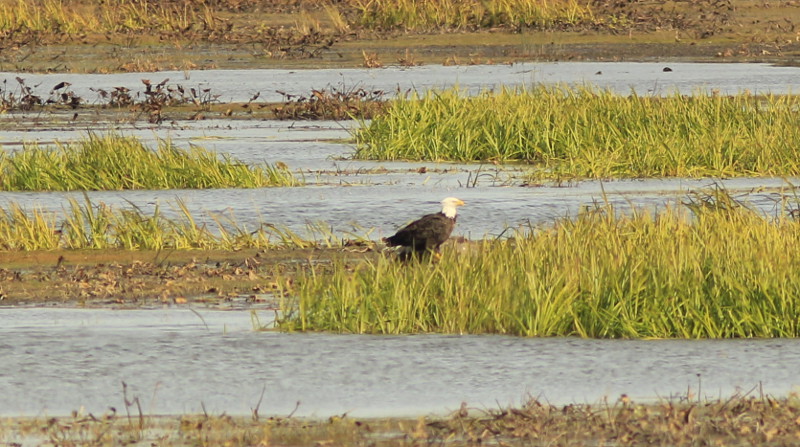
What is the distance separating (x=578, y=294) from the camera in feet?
28.9

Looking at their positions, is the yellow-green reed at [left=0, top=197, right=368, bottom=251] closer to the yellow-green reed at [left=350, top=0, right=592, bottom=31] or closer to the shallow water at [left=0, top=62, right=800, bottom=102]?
the shallow water at [left=0, top=62, right=800, bottom=102]

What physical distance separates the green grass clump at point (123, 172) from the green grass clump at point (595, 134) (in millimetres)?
2611

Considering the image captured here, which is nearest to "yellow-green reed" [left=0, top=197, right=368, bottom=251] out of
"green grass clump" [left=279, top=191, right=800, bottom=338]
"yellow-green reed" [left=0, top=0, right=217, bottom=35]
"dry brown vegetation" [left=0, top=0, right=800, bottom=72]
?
"green grass clump" [left=279, top=191, right=800, bottom=338]

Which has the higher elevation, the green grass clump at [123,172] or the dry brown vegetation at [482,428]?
the dry brown vegetation at [482,428]

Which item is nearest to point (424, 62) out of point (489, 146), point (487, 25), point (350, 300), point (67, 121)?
point (487, 25)

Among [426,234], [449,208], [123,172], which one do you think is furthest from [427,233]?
[123,172]

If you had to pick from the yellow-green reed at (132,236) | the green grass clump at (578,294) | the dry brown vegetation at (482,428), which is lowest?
the yellow-green reed at (132,236)

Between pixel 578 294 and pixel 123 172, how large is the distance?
7.95 meters

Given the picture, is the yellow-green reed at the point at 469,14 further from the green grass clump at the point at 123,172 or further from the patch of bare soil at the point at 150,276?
the patch of bare soil at the point at 150,276

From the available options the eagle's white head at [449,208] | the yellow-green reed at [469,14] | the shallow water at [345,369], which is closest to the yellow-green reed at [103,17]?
the yellow-green reed at [469,14]

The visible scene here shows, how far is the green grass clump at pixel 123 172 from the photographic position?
15.8 m

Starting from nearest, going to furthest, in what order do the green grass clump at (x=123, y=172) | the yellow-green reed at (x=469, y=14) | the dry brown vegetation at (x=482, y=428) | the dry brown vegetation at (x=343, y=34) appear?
the dry brown vegetation at (x=482, y=428) → the green grass clump at (x=123, y=172) → the dry brown vegetation at (x=343, y=34) → the yellow-green reed at (x=469, y=14)

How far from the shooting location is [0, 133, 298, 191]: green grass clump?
1576cm

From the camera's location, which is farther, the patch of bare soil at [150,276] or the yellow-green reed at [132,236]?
the yellow-green reed at [132,236]
